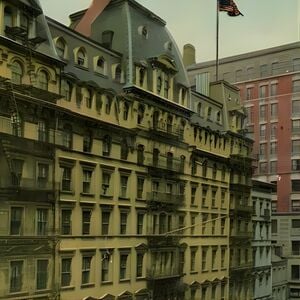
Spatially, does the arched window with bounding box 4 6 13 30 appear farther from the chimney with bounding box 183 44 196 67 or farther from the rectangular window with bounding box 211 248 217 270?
the rectangular window with bounding box 211 248 217 270

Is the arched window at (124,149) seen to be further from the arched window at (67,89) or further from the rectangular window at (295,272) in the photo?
the rectangular window at (295,272)

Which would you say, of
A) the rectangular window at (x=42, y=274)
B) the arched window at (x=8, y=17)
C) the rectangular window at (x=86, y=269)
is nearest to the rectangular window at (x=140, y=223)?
the rectangular window at (x=86, y=269)

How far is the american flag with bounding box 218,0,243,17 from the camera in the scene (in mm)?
16781

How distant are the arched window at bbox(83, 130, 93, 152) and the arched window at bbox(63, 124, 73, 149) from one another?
0.59 metres

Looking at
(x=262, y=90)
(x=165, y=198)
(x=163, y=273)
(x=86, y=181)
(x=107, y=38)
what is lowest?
(x=163, y=273)

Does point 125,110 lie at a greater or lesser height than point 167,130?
greater

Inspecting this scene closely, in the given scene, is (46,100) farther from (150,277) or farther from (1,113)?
(150,277)

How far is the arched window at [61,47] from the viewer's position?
47.8ft

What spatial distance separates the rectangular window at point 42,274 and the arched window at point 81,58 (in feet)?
17.8

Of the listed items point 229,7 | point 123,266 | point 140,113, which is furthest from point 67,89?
point 229,7

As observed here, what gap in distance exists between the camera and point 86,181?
48.8 feet

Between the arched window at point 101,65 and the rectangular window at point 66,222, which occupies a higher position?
the arched window at point 101,65

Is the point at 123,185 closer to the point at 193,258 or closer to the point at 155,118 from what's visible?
the point at 155,118

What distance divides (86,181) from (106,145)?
1302 mm
